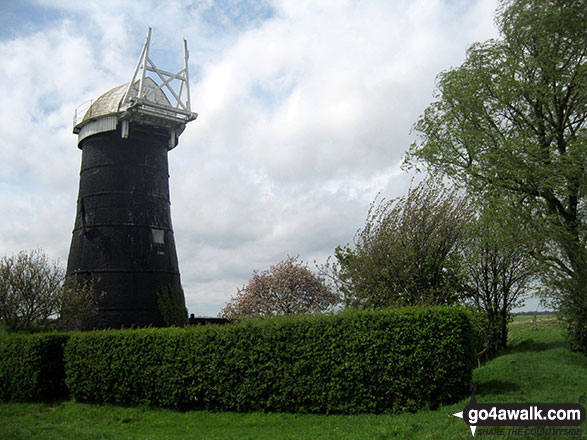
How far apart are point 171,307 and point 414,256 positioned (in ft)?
39.4

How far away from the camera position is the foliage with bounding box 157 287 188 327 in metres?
22.6

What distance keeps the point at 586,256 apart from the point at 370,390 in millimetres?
8122

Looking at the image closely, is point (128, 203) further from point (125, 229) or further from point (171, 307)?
point (171, 307)

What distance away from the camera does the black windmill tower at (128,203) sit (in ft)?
72.6

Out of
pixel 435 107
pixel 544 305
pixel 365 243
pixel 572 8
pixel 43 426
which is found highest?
pixel 572 8

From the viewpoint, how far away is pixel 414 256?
54.9 feet

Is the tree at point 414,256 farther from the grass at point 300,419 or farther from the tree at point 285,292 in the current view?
the tree at point 285,292

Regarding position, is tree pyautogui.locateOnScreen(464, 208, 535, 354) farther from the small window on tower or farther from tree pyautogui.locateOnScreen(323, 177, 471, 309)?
the small window on tower

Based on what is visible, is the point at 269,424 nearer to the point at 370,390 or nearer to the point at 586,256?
the point at 370,390

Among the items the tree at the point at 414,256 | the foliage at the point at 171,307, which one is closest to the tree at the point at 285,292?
the foliage at the point at 171,307

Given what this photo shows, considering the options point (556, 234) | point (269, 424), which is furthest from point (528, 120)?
point (269, 424)

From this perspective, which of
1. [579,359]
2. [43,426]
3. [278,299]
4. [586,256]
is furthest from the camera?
[278,299]

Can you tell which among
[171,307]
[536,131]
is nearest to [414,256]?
[536,131]

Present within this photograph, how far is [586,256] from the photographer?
14.6 metres
